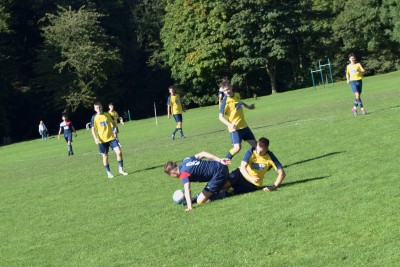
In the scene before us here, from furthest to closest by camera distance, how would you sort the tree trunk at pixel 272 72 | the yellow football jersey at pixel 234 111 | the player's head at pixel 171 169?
the tree trunk at pixel 272 72
the yellow football jersey at pixel 234 111
the player's head at pixel 171 169

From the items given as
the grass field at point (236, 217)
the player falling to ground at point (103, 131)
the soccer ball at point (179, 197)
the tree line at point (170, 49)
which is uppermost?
the tree line at point (170, 49)

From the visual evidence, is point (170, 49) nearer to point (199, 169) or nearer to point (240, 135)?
point (240, 135)

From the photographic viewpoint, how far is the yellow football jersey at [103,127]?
62.7ft

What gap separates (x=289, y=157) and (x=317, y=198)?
20.2 ft

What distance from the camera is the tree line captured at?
68750 millimetres

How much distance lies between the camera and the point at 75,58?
6762cm

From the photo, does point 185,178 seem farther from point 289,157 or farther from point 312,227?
point 289,157

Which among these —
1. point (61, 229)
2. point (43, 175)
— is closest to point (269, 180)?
point (61, 229)

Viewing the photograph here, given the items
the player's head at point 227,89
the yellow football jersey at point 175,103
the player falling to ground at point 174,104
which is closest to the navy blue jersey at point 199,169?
the player's head at point 227,89

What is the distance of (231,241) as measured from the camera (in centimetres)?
956

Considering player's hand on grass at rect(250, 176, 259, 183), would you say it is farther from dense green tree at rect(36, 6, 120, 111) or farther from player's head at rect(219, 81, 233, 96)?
dense green tree at rect(36, 6, 120, 111)

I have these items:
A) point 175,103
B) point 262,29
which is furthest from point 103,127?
point 262,29

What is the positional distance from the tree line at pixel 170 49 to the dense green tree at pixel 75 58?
108 mm

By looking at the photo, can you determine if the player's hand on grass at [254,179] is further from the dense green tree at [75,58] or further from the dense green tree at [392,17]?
the dense green tree at [392,17]
